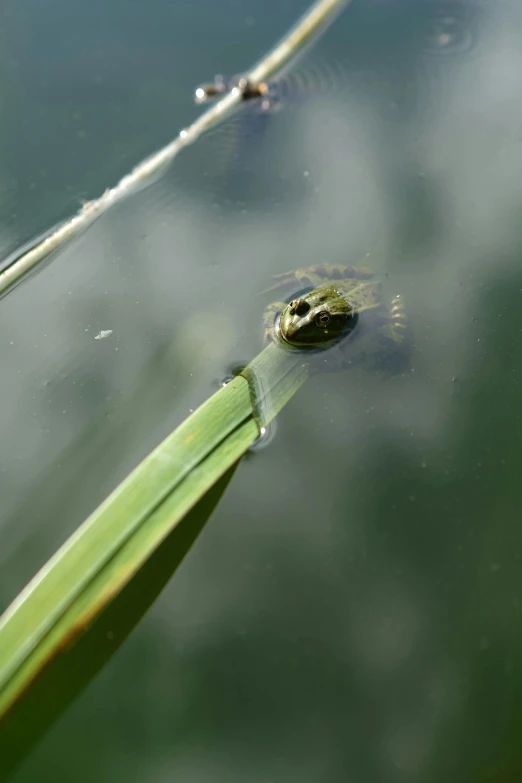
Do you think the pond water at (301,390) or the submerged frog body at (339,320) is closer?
the pond water at (301,390)

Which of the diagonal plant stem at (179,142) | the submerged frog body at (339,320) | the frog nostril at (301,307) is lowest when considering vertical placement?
the submerged frog body at (339,320)

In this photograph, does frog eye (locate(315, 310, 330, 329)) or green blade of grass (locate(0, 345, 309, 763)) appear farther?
frog eye (locate(315, 310, 330, 329))

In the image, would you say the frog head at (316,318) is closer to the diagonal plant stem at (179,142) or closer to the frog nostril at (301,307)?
the frog nostril at (301,307)

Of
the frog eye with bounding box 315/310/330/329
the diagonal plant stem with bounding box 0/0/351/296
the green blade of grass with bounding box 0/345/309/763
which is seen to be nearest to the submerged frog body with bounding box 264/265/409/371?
the frog eye with bounding box 315/310/330/329

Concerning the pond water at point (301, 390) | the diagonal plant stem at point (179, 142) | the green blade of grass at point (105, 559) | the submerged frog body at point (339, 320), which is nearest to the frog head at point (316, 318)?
the submerged frog body at point (339, 320)

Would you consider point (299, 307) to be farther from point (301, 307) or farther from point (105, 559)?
point (105, 559)

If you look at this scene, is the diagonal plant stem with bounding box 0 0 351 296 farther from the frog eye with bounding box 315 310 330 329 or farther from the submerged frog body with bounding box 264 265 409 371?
the frog eye with bounding box 315 310 330 329

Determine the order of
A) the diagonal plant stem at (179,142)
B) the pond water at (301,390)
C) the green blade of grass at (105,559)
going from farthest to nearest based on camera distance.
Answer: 1. the diagonal plant stem at (179,142)
2. the pond water at (301,390)
3. the green blade of grass at (105,559)

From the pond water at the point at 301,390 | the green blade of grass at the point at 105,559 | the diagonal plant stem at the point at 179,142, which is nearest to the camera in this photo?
A: the green blade of grass at the point at 105,559
